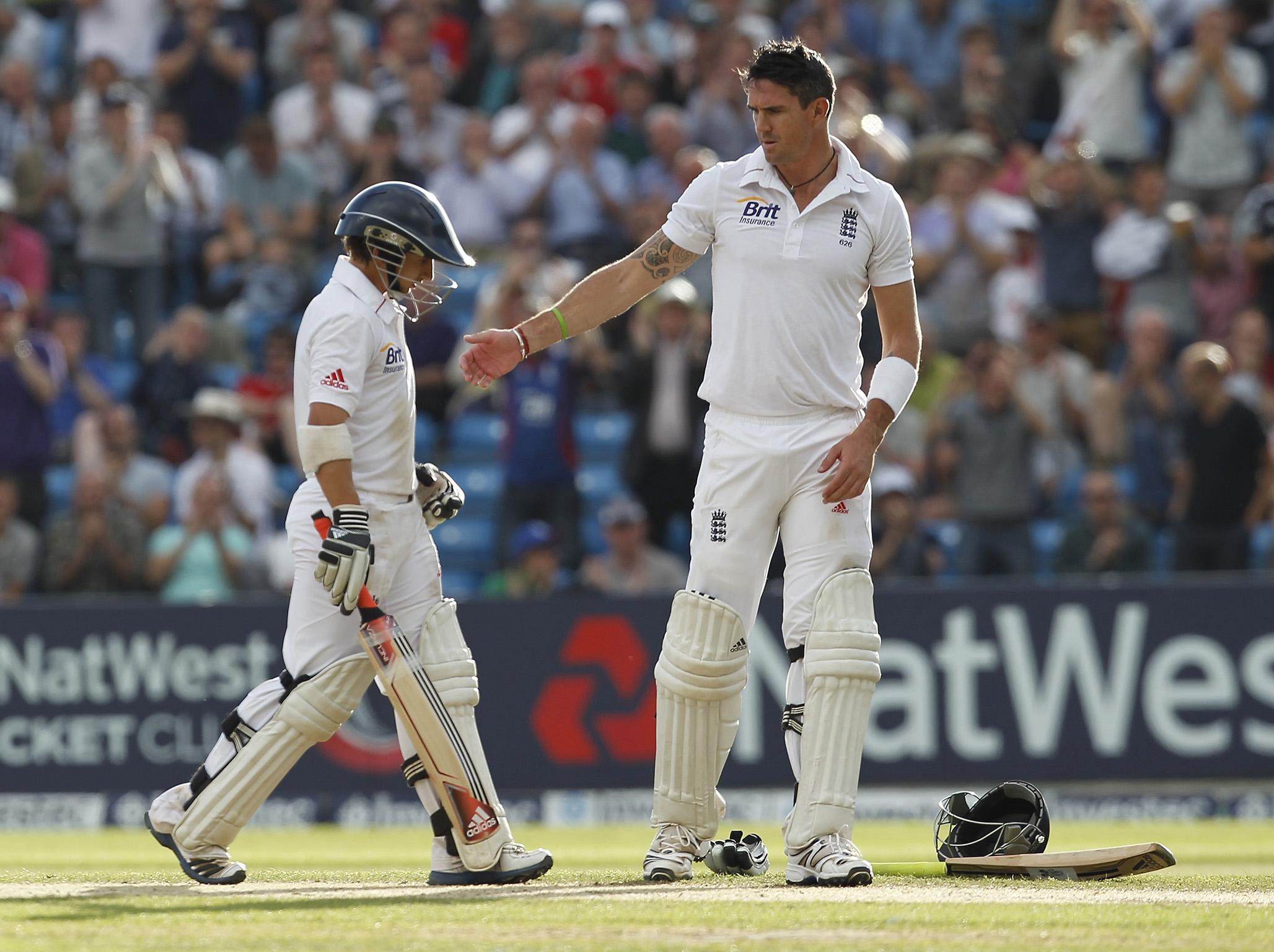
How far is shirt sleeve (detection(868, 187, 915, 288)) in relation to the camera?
638 centimetres

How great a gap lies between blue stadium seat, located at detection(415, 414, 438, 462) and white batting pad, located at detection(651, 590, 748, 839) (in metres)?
7.90

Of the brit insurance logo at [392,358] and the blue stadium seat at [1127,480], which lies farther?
the blue stadium seat at [1127,480]

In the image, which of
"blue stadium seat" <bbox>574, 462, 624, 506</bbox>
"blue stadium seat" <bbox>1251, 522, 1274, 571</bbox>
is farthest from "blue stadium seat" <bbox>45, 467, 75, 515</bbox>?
"blue stadium seat" <bbox>1251, 522, 1274, 571</bbox>

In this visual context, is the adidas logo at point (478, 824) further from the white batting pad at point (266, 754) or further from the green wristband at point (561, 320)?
the green wristband at point (561, 320)

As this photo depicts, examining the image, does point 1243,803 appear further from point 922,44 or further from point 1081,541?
point 922,44

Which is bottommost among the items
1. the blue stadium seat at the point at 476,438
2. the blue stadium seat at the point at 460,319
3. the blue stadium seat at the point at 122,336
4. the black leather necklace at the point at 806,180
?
the blue stadium seat at the point at 476,438

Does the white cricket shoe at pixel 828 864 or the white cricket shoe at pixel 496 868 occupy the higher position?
the white cricket shoe at pixel 828 864

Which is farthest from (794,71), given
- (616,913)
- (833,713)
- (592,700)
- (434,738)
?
(592,700)

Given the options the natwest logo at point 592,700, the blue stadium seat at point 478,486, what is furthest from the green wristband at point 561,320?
the blue stadium seat at point 478,486

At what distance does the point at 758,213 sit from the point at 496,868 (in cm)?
222

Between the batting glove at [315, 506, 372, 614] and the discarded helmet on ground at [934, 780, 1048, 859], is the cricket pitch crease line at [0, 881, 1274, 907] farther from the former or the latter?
the batting glove at [315, 506, 372, 614]

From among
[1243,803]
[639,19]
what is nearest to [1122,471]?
[1243,803]

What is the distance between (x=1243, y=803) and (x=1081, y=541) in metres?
1.83

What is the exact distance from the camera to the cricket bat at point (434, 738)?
6.22 metres
